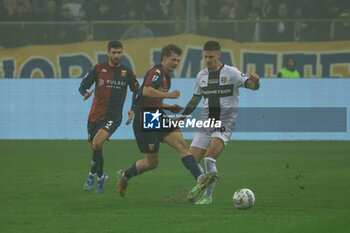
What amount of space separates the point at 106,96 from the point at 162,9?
1113 cm

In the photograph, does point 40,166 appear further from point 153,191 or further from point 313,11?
point 313,11

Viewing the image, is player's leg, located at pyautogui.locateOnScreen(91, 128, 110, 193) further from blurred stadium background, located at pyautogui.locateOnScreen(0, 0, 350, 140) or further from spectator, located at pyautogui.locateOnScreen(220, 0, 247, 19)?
spectator, located at pyautogui.locateOnScreen(220, 0, 247, 19)

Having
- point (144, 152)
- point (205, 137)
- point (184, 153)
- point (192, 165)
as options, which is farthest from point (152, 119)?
point (192, 165)

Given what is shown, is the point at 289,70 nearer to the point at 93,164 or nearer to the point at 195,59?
the point at 195,59

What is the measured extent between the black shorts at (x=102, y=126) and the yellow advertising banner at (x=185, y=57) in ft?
31.7

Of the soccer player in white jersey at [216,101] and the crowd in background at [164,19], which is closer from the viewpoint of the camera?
the soccer player in white jersey at [216,101]

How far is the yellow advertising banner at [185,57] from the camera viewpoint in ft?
66.7

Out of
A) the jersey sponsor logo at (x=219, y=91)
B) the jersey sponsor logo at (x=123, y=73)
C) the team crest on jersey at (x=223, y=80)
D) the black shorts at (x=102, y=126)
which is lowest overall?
the black shorts at (x=102, y=126)

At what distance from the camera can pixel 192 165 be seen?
30.0ft

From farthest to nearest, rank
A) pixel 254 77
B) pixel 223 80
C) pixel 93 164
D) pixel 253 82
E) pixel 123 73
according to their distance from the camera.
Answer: pixel 123 73, pixel 93 164, pixel 223 80, pixel 253 82, pixel 254 77

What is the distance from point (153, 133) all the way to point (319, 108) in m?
11.3

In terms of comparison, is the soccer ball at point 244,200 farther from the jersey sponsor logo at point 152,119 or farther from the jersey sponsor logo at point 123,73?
the jersey sponsor logo at point 123,73

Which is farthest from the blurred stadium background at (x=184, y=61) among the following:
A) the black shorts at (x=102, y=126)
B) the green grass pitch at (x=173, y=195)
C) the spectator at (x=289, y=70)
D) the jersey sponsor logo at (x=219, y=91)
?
the jersey sponsor logo at (x=219, y=91)

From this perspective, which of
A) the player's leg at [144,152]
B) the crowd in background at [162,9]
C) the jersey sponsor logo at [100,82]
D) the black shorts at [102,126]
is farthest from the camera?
the crowd in background at [162,9]
